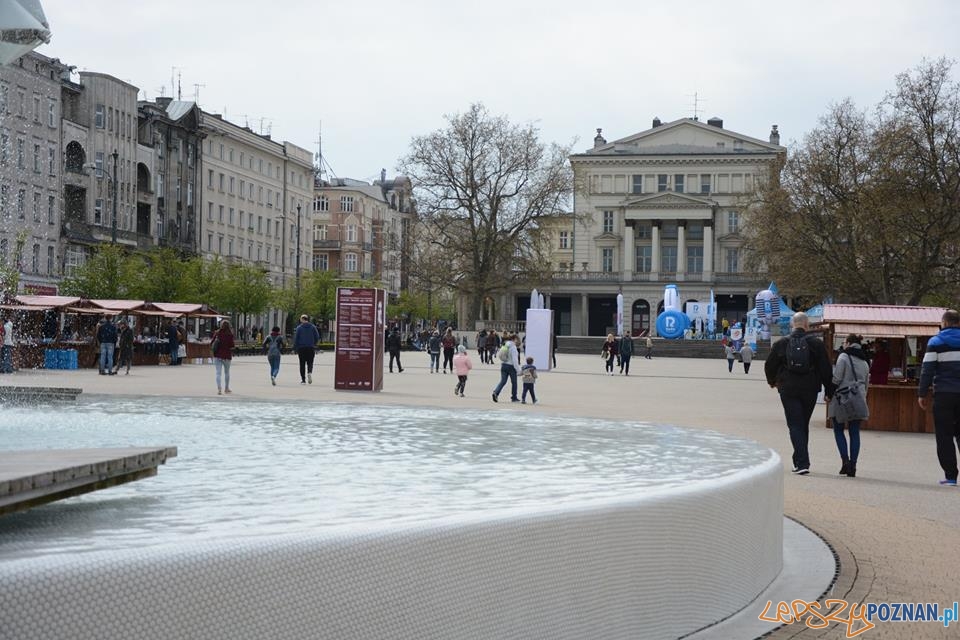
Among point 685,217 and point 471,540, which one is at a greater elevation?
point 685,217

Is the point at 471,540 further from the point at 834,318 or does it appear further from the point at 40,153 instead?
the point at 40,153

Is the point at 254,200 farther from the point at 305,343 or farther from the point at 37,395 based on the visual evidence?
the point at 37,395

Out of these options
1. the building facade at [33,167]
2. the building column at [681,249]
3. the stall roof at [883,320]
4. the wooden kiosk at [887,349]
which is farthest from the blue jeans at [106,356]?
the building column at [681,249]

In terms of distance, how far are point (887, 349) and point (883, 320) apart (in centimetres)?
190

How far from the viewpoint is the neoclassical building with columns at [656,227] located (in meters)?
115

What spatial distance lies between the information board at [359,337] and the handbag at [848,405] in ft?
52.0

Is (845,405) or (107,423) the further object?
(845,405)

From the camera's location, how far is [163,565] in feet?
14.0

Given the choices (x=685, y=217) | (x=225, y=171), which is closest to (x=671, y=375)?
(x=225, y=171)

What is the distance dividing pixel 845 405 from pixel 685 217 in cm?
10307

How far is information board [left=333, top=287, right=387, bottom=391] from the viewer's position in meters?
29.1

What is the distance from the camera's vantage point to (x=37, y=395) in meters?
16.9

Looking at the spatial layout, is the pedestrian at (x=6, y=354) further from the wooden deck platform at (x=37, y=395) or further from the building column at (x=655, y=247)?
the building column at (x=655, y=247)

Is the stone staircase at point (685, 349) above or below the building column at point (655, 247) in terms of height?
below
